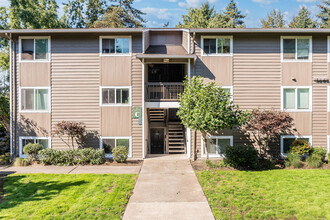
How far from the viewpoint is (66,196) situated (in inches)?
265

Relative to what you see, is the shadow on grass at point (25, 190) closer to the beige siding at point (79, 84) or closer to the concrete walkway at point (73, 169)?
the concrete walkway at point (73, 169)

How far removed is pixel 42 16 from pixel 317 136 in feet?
80.3

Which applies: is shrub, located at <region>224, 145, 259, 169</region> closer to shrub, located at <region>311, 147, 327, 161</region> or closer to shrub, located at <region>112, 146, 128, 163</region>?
shrub, located at <region>311, 147, 327, 161</region>

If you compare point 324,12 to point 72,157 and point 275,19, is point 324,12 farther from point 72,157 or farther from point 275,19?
point 72,157

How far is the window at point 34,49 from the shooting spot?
1116 centimetres

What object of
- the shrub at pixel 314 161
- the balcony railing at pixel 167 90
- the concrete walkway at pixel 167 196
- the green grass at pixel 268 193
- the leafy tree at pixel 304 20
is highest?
the leafy tree at pixel 304 20

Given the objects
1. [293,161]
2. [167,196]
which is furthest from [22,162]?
[293,161]

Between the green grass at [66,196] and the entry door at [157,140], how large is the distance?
4471 mm

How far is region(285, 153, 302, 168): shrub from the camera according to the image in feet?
32.5

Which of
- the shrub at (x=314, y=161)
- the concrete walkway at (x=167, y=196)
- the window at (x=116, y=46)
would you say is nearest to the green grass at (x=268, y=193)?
the concrete walkway at (x=167, y=196)

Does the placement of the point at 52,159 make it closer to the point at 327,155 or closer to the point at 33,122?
the point at 33,122

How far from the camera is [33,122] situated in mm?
11172

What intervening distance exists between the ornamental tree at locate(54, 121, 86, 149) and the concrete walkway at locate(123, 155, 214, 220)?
379 centimetres

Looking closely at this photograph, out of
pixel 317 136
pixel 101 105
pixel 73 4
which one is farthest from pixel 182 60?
pixel 73 4
